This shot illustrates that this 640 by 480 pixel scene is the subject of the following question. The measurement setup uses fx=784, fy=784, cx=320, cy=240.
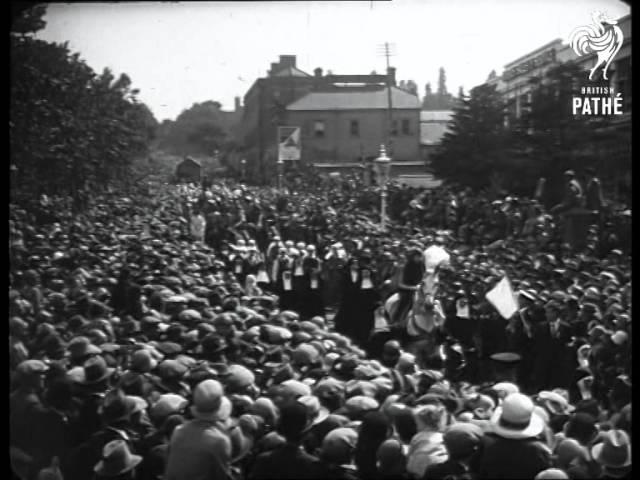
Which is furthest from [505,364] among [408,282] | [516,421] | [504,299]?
[516,421]

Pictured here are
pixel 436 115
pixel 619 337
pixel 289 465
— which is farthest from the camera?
pixel 436 115

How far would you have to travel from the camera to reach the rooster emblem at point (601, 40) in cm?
472

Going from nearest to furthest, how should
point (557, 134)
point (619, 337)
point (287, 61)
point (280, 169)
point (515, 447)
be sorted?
point (515, 447) → point (619, 337) → point (287, 61) → point (557, 134) → point (280, 169)

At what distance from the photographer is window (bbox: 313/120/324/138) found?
18.8ft

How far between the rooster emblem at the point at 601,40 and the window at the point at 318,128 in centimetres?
181

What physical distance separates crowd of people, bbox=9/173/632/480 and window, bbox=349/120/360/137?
54 cm

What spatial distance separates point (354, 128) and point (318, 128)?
11.1 inches

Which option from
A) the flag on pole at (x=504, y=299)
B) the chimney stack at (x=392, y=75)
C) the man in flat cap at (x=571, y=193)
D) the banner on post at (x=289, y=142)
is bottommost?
the flag on pole at (x=504, y=299)

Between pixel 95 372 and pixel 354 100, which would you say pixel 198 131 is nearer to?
pixel 354 100

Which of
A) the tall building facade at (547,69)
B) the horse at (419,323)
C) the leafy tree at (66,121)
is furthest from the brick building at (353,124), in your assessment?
the leafy tree at (66,121)

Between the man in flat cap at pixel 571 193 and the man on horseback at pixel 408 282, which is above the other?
the man in flat cap at pixel 571 193

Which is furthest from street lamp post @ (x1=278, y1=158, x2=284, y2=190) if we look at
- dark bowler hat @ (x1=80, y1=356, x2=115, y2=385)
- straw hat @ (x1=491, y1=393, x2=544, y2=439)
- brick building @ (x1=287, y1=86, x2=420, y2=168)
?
straw hat @ (x1=491, y1=393, x2=544, y2=439)

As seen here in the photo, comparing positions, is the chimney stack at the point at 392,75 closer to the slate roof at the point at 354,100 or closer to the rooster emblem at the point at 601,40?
the slate roof at the point at 354,100

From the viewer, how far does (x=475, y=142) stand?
5.80 metres
